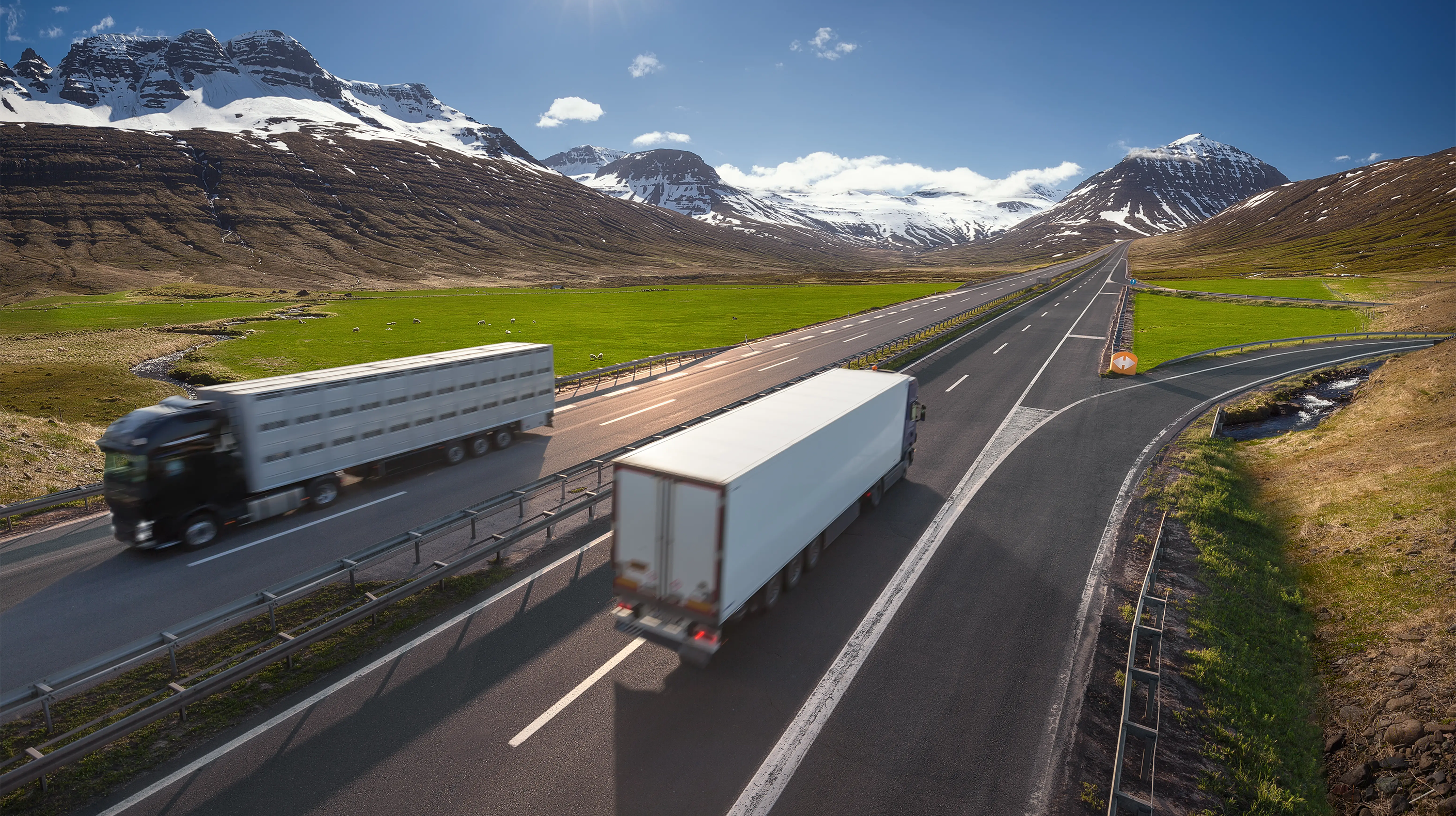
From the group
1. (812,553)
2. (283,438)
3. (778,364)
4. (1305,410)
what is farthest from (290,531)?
(1305,410)

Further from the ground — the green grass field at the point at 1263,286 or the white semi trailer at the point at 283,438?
the green grass field at the point at 1263,286

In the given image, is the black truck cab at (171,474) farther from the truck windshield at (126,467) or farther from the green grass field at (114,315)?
the green grass field at (114,315)

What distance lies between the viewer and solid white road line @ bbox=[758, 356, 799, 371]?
3850cm

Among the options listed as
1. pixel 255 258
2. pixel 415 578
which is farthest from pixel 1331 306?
pixel 255 258

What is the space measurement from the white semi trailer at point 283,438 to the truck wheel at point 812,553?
1383 cm

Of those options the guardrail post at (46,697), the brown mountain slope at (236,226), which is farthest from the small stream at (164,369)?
the brown mountain slope at (236,226)

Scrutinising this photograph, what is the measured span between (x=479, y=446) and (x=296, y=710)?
1352 centimetres

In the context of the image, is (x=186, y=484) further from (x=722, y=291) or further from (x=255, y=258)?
(x=255, y=258)

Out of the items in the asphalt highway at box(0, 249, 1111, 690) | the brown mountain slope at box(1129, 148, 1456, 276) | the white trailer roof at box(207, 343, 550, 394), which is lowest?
the asphalt highway at box(0, 249, 1111, 690)

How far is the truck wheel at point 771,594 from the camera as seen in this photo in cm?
1130

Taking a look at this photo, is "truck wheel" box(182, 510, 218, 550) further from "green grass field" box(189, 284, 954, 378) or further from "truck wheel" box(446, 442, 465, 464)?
"green grass field" box(189, 284, 954, 378)

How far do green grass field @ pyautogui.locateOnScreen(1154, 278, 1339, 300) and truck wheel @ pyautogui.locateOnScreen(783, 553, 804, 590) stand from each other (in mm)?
84645

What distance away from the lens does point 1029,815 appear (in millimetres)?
7625

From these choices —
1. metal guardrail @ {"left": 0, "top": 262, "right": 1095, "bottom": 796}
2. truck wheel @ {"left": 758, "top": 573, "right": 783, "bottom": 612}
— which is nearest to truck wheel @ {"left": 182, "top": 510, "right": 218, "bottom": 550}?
metal guardrail @ {"left": 0, "top": 262, "right": 1095, "bottom": 796}
